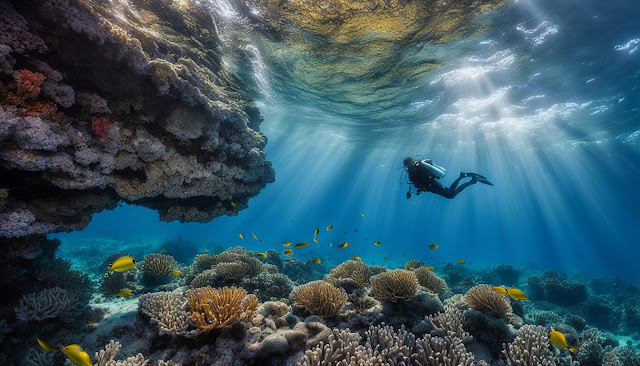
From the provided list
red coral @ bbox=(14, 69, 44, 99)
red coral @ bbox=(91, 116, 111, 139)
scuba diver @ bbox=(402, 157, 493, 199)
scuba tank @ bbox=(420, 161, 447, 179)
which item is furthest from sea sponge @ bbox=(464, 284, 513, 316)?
red coral @ bbox=(14, 69, 44, 99)

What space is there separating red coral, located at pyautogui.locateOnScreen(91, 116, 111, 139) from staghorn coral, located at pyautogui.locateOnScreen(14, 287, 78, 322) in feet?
11.2

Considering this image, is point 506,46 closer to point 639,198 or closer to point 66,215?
point 66,215

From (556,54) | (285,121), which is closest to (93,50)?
(556,54)

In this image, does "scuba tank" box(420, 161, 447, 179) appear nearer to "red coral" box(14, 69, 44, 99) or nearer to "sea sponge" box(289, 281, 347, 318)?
"sea sponge" box(289, 281, 347, 318)

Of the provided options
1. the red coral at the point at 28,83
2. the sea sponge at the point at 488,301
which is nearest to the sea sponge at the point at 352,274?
the sea sponge at the point at 488,301

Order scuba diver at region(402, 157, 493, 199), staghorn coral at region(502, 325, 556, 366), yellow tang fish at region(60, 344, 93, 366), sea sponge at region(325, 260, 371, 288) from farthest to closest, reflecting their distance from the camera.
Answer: scuba diver at region(402, 157, 493, 199), sea sponge at region(325, 260, 371, 288), staghorn coral at region(502, 325, 556, 366), yellow tang fish at region(60, 344, 93, 366)

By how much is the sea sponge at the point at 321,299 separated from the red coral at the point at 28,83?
238 inches

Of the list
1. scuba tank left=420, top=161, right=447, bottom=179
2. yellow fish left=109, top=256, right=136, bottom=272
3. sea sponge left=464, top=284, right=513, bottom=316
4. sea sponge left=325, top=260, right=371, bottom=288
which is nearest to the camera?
yellow fish left=109, top=256, right=136, bottom=272

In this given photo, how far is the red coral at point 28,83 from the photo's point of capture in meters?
4.40

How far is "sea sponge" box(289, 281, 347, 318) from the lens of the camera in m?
5.12

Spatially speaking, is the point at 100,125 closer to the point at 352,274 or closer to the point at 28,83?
the point at 28,83

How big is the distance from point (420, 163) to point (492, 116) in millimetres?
19371

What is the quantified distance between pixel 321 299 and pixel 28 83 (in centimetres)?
648

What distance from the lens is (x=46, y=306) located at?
5.16m
